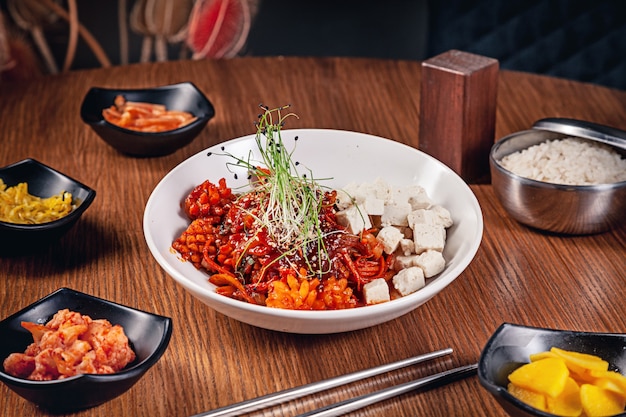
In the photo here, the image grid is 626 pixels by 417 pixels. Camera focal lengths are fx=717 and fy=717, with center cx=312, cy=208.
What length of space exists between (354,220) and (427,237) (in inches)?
6.9

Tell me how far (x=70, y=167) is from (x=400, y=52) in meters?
2.57

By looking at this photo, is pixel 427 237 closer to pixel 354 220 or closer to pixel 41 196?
pixel 354 220

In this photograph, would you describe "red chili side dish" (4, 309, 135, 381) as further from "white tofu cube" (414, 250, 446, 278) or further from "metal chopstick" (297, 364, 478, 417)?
"white tofu cube" (414, 250, 446, 278)

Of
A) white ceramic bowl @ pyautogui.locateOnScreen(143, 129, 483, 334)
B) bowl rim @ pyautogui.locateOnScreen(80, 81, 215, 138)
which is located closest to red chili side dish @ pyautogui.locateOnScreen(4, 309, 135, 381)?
white ceramic bowl @ pyautogui.locateOnScreen(143, 129, 483, 334)

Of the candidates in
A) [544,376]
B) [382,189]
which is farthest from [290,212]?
[544,376]

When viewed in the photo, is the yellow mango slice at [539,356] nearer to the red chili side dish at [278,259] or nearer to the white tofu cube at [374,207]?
the red chili side dish at [278,259]

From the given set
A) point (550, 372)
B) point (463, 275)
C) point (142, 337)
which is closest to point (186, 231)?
point (142, 337)

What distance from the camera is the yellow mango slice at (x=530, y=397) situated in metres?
1.24

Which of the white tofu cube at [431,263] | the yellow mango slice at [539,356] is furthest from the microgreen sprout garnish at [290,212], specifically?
the yellow mango slice at [539,356]

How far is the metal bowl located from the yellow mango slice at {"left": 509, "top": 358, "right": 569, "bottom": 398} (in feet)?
2.14

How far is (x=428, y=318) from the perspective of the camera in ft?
5.41

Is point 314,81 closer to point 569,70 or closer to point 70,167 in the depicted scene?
point 70,167

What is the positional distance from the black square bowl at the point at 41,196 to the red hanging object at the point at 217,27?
2.21 meters

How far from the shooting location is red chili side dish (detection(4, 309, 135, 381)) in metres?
1.32
